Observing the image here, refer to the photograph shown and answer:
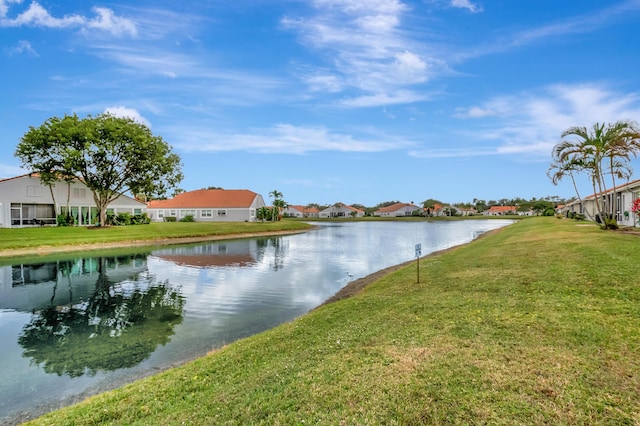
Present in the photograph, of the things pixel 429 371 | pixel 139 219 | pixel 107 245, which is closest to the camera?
pixel 429 371

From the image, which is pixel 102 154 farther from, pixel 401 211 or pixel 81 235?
pixel 401 211

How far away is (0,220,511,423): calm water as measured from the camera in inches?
293

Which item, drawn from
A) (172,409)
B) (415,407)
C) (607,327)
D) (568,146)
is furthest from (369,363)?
(568,146)

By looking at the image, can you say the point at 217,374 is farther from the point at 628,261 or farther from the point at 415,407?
the point at 628,261

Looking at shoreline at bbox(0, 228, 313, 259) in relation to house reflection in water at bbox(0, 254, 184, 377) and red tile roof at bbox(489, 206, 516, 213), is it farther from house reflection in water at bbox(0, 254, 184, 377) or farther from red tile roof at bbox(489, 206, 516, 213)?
red tile roof at bbox(489, 206, 516, 213)

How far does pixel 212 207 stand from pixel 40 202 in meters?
30.8

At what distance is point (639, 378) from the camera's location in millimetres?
4348

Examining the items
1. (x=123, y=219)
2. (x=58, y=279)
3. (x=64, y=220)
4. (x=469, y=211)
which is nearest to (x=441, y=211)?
(x=469, y=211)

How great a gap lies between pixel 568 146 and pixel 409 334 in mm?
23054

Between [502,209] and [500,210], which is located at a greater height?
[502,209]

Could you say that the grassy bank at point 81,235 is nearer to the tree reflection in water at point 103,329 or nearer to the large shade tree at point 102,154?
the large shade tree at point 102,154

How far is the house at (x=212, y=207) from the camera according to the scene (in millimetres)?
67812

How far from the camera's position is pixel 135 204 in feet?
166

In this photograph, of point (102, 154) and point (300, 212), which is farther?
point (300, 212)
